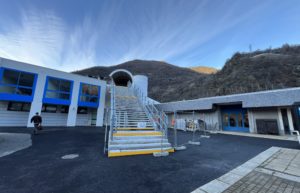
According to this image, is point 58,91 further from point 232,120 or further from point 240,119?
point 240,119

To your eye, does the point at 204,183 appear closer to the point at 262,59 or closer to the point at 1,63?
the point at 1,63

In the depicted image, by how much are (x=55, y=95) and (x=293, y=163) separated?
765 inches

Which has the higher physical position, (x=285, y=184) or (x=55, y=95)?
(x=55, y=95)

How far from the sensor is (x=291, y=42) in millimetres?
27969

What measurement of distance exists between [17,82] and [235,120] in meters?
23.9

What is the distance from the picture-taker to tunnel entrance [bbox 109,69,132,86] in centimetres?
2049

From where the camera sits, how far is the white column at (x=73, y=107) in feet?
49.5

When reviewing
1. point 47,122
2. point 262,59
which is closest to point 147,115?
point 47,122

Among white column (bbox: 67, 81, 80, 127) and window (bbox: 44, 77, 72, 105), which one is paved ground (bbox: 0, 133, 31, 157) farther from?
white column (bbox: 67, 81, 80, 127)

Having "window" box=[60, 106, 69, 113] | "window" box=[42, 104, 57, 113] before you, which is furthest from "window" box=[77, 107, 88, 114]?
"window" box=[42, 104, 57, 113]

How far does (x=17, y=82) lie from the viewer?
12.9 metres

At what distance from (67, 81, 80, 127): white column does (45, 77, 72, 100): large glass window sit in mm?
539

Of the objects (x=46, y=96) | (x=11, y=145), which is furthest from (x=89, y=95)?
(x=11, y=145)

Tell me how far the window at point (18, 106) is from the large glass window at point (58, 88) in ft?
9.18
